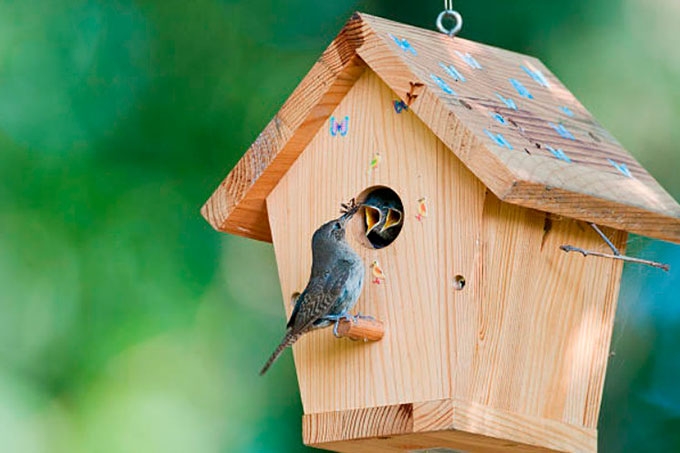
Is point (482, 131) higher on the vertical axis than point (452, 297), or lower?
higher

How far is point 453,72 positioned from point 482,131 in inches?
14.8

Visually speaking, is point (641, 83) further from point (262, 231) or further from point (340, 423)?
point (340, 423)

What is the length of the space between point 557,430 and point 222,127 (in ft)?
10.7

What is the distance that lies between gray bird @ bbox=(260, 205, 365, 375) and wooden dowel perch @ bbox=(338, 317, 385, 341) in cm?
3

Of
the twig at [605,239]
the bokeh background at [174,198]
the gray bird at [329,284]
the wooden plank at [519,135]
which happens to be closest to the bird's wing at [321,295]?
the gray bird at [329,284]

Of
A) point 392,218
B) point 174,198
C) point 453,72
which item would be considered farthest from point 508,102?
point 174,198

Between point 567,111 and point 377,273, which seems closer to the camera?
point 377,273

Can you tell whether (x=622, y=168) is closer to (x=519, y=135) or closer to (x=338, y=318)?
(x=519, y=135)

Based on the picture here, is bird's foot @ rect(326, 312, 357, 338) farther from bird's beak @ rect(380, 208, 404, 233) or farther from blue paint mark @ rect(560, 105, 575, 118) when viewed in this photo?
blue paint mark @ rect(560, 105, 575, 118)

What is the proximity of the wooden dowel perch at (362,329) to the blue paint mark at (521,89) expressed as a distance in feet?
2.81

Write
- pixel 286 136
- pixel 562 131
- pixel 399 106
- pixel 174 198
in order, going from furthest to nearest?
pixel 174 198, pixel 286 136, pixel 562 131, pixel 399 106

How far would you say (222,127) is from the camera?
692cm

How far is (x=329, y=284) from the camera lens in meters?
4.00

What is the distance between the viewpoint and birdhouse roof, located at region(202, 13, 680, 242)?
383cm
